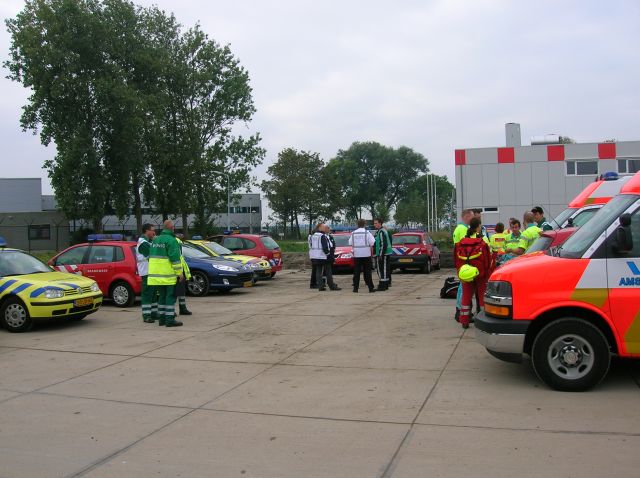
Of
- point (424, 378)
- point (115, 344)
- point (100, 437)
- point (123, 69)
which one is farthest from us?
point (123, 69)

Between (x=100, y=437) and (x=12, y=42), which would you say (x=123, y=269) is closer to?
(x=100, y=437)

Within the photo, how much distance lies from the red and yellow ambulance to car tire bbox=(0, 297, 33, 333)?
7800mm

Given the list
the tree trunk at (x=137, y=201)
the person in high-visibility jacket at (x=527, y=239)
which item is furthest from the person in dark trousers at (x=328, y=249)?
the tree trunk at (x=137, y=201)

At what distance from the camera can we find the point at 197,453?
14.4ft

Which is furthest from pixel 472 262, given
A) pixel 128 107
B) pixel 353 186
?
pixel 353 186

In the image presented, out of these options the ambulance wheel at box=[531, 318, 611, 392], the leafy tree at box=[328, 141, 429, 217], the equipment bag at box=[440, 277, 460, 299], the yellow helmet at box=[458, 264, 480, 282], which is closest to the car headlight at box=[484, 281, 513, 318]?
the ambulance wheel at box=[531, 318, 611, 392]

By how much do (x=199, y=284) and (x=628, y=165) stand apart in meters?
15.4

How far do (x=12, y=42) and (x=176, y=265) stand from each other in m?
32.4

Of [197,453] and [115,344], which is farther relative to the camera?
[115,344]

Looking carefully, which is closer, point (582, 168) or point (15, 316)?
point (15, 316)

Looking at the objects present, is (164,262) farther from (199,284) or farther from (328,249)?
(328,249)

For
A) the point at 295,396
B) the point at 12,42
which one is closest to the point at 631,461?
the point at 295,396

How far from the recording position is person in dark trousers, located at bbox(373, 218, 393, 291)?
14742mm

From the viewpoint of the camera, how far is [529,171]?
20062 mm
